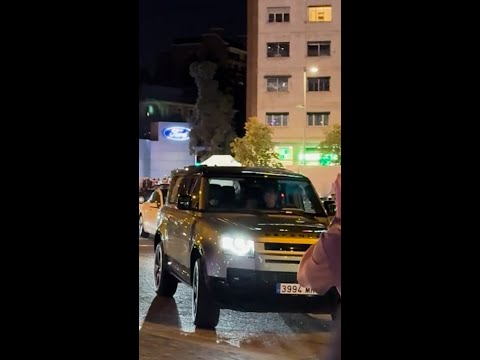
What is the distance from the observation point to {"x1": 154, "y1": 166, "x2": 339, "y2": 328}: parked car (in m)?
6.81

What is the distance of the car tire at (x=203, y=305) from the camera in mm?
7118

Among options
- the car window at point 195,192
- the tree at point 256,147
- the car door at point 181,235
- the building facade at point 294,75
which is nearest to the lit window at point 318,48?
the building facade at point 294,75

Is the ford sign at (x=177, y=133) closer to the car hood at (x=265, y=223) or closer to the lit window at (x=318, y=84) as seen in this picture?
the lit window at (x=318, y=84)

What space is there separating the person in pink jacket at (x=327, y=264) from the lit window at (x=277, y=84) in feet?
131

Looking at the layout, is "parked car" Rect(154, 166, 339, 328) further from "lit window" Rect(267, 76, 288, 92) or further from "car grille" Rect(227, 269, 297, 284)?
"lit window" Rect(267, 76, 288, 92)

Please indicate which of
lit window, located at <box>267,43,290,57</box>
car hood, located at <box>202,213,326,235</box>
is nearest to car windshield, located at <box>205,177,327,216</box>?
car hood, located at <box>202,213,326,235</box>

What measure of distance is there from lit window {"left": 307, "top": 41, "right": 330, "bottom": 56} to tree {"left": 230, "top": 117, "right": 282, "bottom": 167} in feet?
22.5

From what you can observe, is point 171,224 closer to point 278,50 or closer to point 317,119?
point 317,119

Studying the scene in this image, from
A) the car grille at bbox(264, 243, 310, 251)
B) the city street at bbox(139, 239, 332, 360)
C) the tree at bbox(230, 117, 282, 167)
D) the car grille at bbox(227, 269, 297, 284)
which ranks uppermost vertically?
the tree at bbox(230, 117, 282, 167)

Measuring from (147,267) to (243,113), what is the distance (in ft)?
132
